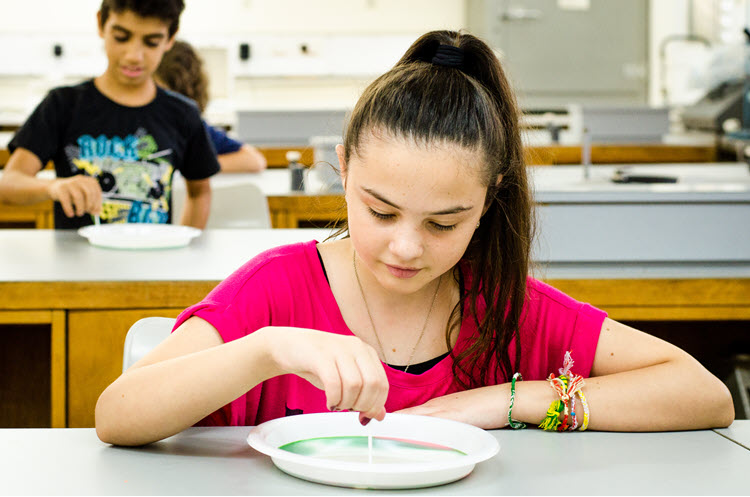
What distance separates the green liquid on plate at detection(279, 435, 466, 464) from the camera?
0.86m

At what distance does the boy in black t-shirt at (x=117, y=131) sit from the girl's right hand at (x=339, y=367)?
1.50 metres

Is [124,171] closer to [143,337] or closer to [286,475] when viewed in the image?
[143,337]

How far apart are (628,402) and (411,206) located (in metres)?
0.31

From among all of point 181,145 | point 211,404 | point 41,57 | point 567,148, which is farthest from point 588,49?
point 211,404

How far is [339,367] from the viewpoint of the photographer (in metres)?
0.78

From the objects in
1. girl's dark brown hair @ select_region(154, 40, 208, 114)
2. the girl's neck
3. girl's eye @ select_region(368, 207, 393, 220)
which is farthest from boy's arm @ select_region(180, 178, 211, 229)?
girl's eye @ select_region(368, 207, 393, 220)

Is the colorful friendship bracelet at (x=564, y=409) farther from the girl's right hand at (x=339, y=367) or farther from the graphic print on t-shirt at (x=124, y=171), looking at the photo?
the graphic print on t-shirt at (x=124, y=171)

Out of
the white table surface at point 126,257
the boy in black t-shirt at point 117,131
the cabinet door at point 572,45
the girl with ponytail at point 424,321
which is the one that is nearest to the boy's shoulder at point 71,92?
the boy in black t-shirt at point 117,131

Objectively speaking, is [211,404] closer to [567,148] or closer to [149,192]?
[149,192]

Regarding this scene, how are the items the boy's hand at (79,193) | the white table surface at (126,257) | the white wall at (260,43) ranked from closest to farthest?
the white table surface at (126,257), the boy's hand at (79,193), the white wall at (260,43)

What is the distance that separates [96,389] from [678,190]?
117 centimetres

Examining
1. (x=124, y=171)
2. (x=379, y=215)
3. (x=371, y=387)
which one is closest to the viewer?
(x=371, y=387)

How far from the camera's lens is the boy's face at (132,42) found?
2.23 m

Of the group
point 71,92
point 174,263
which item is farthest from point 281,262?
point 71,92
